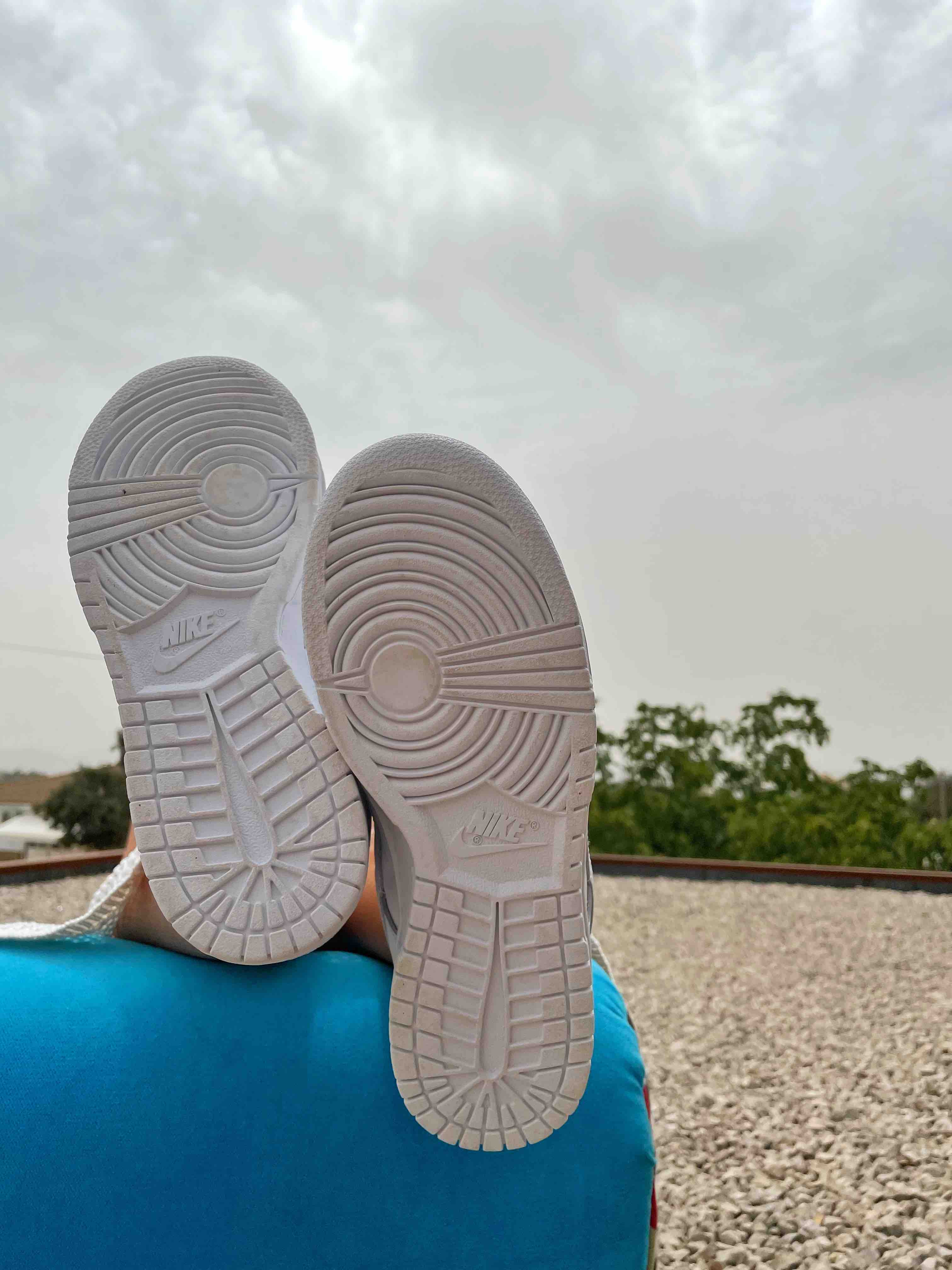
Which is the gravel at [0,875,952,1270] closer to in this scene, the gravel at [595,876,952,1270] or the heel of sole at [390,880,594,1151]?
the gravel at [595,876,952,1270]

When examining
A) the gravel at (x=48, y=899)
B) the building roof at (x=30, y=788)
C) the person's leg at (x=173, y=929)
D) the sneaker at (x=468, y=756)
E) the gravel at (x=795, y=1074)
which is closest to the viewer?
the sneaker at (x=468, y=756)

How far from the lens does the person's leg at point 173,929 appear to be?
4.68 ft

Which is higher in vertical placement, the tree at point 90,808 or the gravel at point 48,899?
the tree at point 90,808

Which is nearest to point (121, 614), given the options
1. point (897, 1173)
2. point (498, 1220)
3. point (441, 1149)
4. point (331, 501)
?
point (331, 501)

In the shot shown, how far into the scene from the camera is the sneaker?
1147 mm

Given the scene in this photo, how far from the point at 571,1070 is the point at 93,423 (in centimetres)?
101

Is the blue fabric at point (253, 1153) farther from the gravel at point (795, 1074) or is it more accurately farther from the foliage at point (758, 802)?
the foliage at point (758, 802)

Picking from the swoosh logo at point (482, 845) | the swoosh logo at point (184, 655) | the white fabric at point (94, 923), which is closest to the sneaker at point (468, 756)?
the swoosh logo at point (482, 845)

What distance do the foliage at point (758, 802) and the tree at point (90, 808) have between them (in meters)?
3.13

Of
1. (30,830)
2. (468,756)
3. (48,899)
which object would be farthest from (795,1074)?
(30,830)

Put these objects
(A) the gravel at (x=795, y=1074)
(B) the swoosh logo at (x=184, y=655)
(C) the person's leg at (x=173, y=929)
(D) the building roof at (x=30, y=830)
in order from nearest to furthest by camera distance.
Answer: (B) the swoosh logo at (x=184, y=655), (C) the person's leg at (x=173, y=929), (A) the gravel at (x=795, y=1074), (D) the building roof at (x=30, y=830)

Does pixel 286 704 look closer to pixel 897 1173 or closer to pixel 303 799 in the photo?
pixel 303 799

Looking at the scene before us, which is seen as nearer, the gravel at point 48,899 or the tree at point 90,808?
the gravel at point 48,899

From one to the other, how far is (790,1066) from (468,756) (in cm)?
222
